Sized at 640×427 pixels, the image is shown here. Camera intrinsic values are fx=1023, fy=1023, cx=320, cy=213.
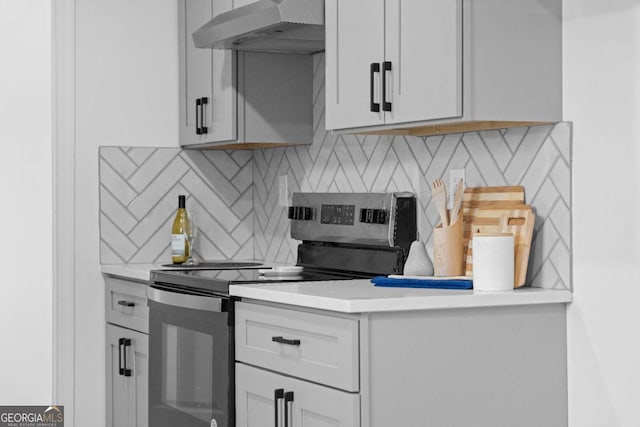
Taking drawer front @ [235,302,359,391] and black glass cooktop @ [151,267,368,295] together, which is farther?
black glass cooktop @ [151,267,368,295]

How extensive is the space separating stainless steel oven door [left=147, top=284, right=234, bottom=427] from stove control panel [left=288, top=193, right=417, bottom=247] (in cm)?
56

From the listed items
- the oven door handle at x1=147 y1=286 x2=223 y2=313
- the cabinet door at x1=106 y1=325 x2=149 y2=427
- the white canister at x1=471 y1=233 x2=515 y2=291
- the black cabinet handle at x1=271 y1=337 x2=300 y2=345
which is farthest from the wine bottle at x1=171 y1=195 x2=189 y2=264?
the white canister at x1=471 y1=233 x2=515 y2=291

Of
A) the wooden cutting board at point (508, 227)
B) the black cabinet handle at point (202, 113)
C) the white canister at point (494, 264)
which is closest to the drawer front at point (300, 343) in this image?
the white canister at point (494, 264)

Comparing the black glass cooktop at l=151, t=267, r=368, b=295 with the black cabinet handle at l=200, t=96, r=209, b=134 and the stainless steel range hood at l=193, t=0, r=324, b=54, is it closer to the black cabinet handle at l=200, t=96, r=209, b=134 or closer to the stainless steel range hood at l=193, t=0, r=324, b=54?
the black cabinet handle at l=200, t=96, r=209, b=134

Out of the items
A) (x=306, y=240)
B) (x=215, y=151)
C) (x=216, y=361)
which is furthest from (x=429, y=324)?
(x=215, y=151)

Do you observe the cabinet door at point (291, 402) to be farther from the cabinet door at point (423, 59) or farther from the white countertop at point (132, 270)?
the white countertop at point (132, 270)

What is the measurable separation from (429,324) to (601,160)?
60cm

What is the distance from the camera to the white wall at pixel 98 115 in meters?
4.08

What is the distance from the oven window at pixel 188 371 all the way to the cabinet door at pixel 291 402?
0.20m

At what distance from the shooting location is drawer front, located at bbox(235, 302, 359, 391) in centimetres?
244

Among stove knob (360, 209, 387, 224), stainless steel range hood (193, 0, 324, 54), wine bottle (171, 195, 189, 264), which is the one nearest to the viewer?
stainless steel range hood (193, 0, 324, 54)

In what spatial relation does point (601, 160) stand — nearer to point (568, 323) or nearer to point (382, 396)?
point (568, 323)

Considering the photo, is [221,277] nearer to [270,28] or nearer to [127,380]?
[270,28]

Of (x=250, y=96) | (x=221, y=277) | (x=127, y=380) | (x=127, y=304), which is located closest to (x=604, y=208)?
(x=221, y=277)
